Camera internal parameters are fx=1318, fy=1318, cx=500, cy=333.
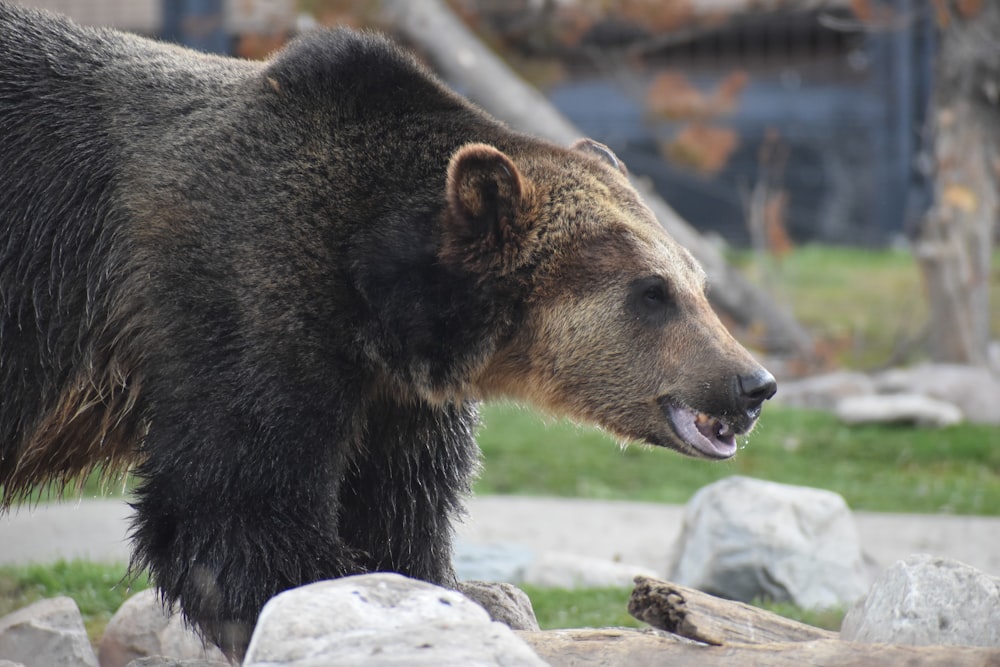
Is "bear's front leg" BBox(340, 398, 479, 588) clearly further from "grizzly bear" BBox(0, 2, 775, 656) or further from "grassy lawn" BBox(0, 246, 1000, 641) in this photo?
"grassy lawn" BBox(0, 246, 1000, 641)

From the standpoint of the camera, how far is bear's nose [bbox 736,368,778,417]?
4.05 metres

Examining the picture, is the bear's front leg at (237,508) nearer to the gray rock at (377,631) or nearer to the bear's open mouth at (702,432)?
the gray rock at (377,631)

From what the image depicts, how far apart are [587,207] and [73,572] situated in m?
3.61

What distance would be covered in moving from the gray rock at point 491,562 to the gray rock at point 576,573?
84 mm

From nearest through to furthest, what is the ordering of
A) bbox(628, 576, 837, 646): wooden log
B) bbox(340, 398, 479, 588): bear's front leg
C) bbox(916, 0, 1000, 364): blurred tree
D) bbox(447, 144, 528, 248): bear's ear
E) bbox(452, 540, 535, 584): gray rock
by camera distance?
bbox(628, 576, 837, 646): wooden log → bbox(447, 144, 528, 248): bear's ear → bbox(340, 398, 479, 588): bear's front leg → bbox(452, 540, 535, 584): gray rock → bbox(916, 0, 1000, 364): blurred tree

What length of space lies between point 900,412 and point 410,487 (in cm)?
677

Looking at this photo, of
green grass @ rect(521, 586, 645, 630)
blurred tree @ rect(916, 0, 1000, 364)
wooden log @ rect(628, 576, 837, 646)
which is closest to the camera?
wooden log @ rect(628, 576, 837, 646)

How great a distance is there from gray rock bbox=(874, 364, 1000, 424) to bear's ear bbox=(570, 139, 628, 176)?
23.2ft

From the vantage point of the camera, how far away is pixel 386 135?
14.0 feet

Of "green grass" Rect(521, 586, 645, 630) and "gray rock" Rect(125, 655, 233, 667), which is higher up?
"gray rock" Rect(125, 655, 233, 667)

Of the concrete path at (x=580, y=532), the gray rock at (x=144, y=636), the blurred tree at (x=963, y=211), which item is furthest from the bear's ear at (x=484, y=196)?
the blurred tree at (x=963, y=211)

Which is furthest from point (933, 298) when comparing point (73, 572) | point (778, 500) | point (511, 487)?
point (73, 572)

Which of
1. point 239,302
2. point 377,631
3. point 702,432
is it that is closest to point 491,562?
point 702,432

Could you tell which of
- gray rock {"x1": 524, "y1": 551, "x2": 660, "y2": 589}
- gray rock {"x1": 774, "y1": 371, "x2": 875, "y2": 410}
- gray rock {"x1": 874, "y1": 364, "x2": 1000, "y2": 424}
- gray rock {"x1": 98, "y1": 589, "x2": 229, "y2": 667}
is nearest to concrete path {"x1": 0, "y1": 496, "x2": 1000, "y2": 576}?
gray rock {"x1": 524, "y1": 551, "x2": 660, "y2": 589}
